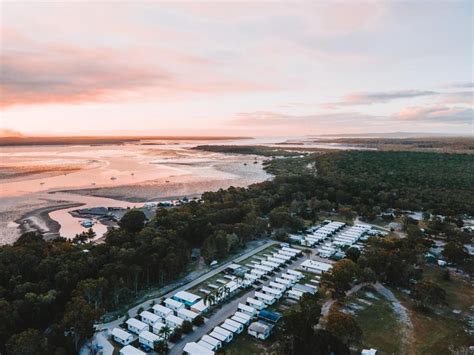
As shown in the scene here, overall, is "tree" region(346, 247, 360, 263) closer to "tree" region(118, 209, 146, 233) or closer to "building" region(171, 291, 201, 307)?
"building" region(171, 291, 201, 307)

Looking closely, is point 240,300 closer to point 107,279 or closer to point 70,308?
point 107,279

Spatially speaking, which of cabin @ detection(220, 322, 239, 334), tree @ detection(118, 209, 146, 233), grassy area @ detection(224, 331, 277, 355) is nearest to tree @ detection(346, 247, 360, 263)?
grassy area @ detection(224, 331, 277, 355)

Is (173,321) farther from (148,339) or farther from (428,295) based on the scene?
(428,295)

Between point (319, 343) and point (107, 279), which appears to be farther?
point (107, 279)

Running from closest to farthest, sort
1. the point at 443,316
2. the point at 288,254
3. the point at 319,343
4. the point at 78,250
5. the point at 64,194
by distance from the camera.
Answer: the point at 319,343 → the point at 443,316 → the point at 78,250 → the point at 288,254 → the point at 64,194

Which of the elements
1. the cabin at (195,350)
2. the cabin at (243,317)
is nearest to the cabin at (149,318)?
the cabin at (195,350)

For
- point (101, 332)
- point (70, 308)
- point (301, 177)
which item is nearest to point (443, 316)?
point (101, 332)
